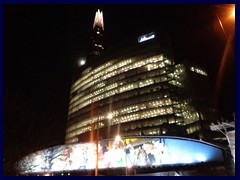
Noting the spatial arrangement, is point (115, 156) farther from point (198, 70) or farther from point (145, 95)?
point (198, 70)

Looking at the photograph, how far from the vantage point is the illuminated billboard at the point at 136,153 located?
36.0 meters

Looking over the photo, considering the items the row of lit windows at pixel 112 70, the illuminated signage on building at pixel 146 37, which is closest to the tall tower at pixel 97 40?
the row of lit windows at pixel 112 70

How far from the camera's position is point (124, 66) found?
97562 millimetres

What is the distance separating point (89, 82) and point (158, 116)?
47.3 metres

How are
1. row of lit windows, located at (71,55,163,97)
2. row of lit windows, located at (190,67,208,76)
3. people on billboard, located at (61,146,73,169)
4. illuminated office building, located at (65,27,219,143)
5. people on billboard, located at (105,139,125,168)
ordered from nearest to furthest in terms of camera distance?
1. people on billboard, located at (105,139,125,168)
2. people on billboard, located at (61,146,73,169)
3. illuminated office building, located at (65,27,219,143)
4. row of lit windows, located at (71,55,163,97)
5. row of lit windows, located at (190,67,208,76)

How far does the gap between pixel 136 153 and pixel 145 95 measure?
154 feet

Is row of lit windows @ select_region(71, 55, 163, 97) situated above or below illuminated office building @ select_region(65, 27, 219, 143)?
above

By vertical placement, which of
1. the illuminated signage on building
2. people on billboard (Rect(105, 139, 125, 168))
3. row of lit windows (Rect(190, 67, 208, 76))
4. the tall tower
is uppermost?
the tall tower

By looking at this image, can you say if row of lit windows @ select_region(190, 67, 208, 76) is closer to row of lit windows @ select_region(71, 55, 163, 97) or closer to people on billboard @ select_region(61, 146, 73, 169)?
row of lit windows @ select_region(71, 55, 163, 97)

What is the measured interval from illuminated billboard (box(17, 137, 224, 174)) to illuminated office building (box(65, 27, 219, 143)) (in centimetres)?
2531

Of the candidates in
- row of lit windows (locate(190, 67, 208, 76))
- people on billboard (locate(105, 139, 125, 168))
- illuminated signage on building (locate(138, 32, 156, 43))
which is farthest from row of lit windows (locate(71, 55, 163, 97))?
people on billboard (locate(105, 139, 125, 168))

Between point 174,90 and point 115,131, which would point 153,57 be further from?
point 115,131

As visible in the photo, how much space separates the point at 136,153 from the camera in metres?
39.5

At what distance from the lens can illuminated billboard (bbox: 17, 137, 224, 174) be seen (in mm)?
35969
